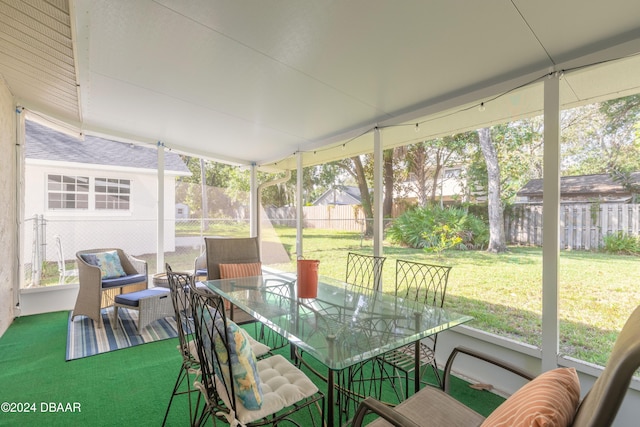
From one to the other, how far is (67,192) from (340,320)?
578 cm

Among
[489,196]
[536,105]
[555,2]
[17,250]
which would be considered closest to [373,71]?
[555,2]

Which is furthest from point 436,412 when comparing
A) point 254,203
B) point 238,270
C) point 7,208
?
point 254,203

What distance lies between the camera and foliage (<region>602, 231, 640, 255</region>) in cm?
224

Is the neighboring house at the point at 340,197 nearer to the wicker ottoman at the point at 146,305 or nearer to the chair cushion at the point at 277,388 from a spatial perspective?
the wicker ottoman at the point at 146,305

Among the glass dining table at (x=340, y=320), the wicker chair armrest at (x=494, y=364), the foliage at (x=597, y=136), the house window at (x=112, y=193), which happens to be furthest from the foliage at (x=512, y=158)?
the house window at (x=112, y=193)

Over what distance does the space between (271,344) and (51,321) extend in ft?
9.67

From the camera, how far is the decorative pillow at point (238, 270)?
12.0ft

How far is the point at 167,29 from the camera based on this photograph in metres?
2.14

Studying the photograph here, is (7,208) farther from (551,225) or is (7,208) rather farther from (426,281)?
(551,225)

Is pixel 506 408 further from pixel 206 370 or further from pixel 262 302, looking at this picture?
pixel 262 302

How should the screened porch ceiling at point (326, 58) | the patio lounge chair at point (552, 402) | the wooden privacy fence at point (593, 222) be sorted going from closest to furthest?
the patio lounge chair at point (552, 402) → the screened porch ceiling at point (326, 58) → the wooden privacy fence at point (593, 222)

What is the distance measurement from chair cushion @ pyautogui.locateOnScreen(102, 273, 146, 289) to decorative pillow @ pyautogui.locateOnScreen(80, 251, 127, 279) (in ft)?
0.32

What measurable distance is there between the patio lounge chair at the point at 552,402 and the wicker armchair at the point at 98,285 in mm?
3744

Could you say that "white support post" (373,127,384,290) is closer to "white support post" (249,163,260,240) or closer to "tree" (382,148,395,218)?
"tree" (382,148,395,218)
